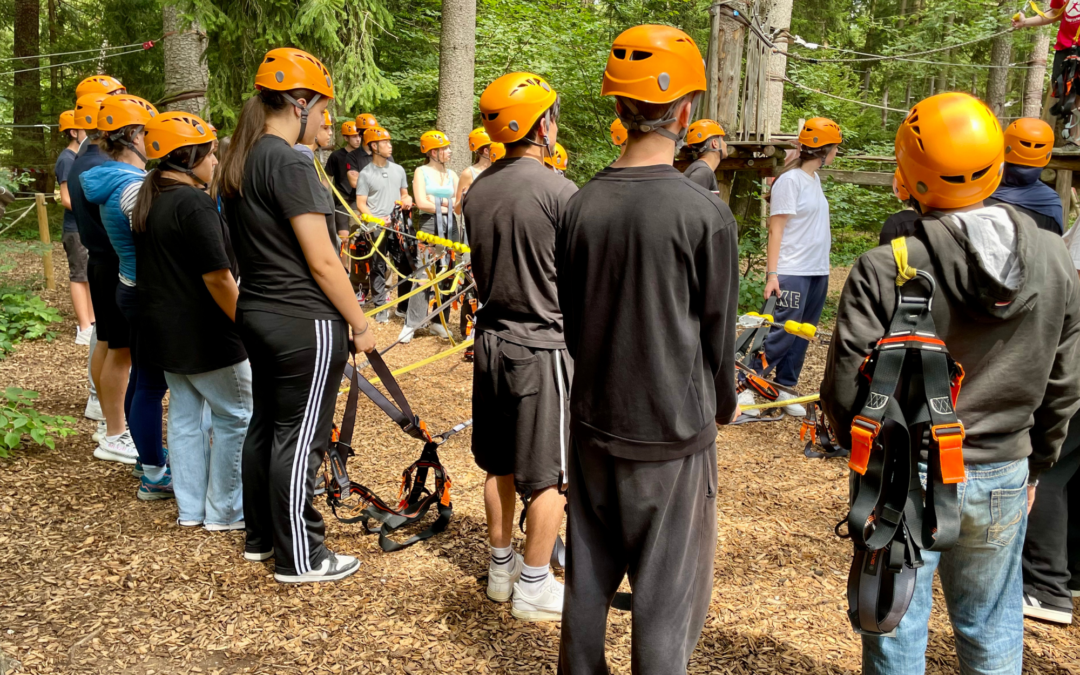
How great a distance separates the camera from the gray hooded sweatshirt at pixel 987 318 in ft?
6.50

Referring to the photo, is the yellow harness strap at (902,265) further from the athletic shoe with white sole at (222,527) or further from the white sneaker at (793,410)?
the white sneaker at (793,410)

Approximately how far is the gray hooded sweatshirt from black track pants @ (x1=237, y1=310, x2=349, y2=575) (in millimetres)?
2128

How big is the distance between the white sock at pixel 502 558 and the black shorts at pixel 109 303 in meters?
2.69

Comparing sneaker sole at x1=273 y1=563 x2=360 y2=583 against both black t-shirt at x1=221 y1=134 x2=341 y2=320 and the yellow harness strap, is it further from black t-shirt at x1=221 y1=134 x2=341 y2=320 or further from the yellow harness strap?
the yellow harness strap

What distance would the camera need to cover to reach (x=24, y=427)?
5164 mm

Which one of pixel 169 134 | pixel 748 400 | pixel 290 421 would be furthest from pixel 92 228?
pixel 748 400

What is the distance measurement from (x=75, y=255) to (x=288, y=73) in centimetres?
568

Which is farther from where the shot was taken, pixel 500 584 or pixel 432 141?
pixel 432 141

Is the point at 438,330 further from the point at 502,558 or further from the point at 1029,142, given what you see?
the point at 1029,142

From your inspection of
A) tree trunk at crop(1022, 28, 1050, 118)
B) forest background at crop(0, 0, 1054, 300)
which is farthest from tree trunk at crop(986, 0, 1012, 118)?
tree trunk at crop(1022, 28, 1050, 118)

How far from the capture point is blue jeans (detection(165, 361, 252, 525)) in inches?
154

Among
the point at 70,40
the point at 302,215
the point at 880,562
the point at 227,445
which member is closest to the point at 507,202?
the point at 302,215

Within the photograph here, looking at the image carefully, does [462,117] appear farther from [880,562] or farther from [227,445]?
[880,562]

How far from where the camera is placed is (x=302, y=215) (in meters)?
3.15
